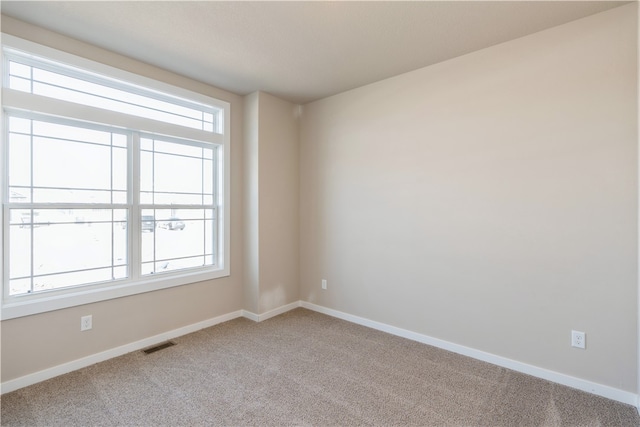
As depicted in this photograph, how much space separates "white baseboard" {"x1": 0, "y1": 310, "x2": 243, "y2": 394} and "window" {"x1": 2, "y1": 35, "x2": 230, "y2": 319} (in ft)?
1.52

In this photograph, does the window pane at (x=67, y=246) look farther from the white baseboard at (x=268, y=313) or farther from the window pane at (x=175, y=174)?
the white baseboard at (x=268, y=313)

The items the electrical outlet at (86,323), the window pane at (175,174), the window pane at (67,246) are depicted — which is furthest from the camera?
the window pane at (175,174)

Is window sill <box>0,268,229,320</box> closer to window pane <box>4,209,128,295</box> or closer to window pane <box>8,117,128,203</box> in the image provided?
window pane <box>4,209,128,295</box>

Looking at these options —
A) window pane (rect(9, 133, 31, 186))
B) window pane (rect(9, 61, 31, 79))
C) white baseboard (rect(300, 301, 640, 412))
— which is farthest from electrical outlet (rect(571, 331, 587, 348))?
window pane (rect(9, 61, 31, 79))

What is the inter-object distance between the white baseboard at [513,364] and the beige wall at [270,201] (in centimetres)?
90

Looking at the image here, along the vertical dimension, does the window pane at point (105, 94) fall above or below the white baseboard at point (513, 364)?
above

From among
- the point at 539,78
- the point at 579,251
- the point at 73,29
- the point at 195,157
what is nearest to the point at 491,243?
the point at 579,251

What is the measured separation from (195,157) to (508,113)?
300cm

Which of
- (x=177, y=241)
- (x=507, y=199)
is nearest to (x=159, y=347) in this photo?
(x=177, y=241)

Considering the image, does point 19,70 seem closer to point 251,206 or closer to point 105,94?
point 105,94

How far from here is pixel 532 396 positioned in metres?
2.12

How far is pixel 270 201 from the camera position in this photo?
3.69 meters

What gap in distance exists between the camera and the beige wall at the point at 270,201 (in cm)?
357

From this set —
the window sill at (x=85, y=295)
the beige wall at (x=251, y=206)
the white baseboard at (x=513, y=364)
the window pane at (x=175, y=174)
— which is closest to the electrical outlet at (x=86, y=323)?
the window sill at (x=85, y=295)
